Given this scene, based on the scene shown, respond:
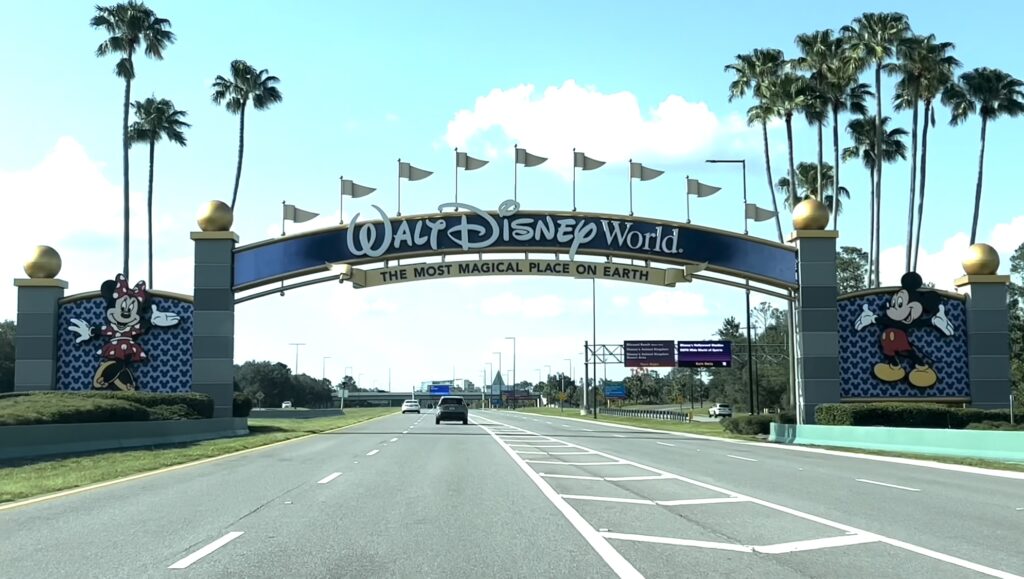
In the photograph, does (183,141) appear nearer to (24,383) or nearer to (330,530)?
(24,383)

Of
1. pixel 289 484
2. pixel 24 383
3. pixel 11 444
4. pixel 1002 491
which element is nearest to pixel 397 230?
pixel 24 383

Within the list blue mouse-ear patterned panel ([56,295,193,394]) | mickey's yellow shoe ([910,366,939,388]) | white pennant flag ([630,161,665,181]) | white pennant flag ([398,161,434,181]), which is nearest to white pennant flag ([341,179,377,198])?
white pennant flag ([398,161,434,181])

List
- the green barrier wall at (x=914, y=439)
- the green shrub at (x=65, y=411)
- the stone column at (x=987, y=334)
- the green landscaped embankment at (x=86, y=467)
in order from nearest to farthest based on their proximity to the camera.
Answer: the green landscaped embankment at (x=86, y=467) → the green shrub at (x=65, y=411) → the green barrier wall at (x=914, y=439) → the stone column at (x=987, y=334)

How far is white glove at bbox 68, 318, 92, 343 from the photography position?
1462 inches

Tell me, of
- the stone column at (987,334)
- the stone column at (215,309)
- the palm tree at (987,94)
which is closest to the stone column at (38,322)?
the stone column at (215,309)

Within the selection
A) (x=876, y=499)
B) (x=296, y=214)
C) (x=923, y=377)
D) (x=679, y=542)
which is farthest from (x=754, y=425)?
(x=679, y=542)

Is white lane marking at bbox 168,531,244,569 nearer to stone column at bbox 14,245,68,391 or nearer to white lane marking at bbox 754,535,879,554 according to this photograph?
white lane marking at bbox 754,535,879,554

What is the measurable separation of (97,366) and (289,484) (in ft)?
80.4

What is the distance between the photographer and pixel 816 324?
3659cm

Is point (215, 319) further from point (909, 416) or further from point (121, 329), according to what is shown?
point (909, 416)

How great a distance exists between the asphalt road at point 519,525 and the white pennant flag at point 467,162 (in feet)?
70.0

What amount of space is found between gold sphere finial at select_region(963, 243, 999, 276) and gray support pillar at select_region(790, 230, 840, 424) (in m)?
5.55

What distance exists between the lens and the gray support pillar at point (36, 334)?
36.6 meters

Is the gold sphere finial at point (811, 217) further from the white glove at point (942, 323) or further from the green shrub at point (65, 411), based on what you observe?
the green shrub at point (65, 411)
